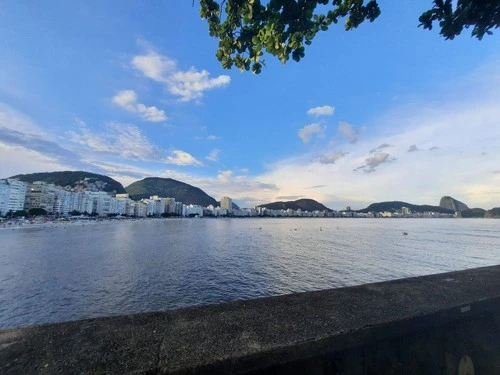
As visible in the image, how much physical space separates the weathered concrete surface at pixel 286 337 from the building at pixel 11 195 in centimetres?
14568

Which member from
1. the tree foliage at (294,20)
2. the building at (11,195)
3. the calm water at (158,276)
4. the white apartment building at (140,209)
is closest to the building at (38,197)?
the building at (11,195)

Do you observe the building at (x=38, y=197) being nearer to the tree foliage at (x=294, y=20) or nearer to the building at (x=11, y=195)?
the building at (x=11, y=195)

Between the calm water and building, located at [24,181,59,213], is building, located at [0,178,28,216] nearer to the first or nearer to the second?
building, located at [24,181,59,213]

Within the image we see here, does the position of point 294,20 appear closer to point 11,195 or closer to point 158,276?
point 158,276

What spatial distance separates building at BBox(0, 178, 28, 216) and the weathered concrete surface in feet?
478

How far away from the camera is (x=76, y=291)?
17172 millimetres

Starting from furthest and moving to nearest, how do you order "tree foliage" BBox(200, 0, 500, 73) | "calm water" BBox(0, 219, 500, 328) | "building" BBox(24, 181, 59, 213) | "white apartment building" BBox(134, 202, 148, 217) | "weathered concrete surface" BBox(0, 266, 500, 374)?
"white apartment building" BBox(134, 202, 148, 217)
"building" BBox(24, 181, 59, 213)
"calm water" BBox(0, 219, 500, 328)
"tree foliage" BBox(200, 0, 500, 73)
"weathered concrete surface" BBox(0, 266, 500, 374)

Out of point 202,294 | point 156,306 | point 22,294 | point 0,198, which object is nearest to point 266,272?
point 202,294

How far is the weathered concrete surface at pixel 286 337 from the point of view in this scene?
1.39 meters

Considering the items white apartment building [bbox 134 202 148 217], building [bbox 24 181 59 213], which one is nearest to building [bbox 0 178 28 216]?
building [bbox 24 181 59 213]

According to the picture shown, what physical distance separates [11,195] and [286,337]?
15325 cm

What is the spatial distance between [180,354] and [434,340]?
1902mm

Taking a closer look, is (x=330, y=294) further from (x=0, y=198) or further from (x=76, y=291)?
(x=0, y=198)

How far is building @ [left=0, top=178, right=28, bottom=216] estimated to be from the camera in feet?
352
